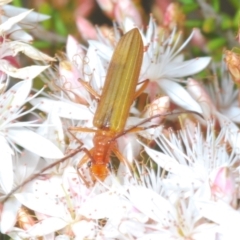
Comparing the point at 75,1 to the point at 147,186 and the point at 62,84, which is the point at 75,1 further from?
the point at 147,186

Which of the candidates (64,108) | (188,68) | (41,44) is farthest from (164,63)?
(41,44)

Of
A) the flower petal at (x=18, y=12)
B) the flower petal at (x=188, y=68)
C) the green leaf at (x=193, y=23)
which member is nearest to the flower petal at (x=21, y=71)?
the flower petal at (x=18, y=12)

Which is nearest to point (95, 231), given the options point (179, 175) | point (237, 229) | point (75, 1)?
point (179, 175)

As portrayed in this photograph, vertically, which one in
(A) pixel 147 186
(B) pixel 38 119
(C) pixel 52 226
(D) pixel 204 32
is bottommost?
(C) pixel 52 226

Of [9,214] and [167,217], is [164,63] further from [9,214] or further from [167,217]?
[9,214]

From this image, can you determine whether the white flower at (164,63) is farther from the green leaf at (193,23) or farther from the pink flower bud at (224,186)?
the pink flower bud at (224,186)

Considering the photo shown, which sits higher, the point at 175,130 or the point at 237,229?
the point at 175,130

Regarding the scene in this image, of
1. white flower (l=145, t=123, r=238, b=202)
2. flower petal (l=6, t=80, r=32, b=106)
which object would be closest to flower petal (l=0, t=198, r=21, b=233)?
flower petal (l=6, t=80, r=32, b=106)
